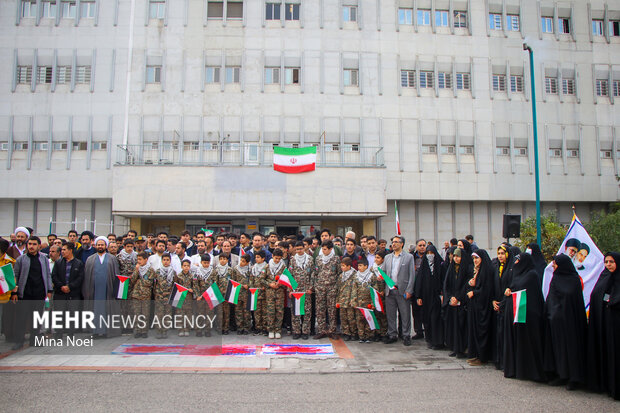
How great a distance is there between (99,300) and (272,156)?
17.2 metres

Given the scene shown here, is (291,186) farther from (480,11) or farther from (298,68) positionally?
(480,11)

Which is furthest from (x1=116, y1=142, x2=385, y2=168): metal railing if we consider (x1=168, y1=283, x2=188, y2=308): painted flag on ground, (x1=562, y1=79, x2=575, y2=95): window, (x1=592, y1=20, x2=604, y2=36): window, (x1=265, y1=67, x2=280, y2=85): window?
(x1=592, y1=20, x2=604, y2=36): window

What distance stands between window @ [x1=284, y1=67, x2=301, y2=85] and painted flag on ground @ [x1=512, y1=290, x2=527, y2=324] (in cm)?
2177

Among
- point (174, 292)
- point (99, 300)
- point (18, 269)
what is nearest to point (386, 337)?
point (174, 292)

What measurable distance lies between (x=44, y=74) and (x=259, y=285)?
23936mm

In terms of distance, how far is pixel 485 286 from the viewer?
7258 mm

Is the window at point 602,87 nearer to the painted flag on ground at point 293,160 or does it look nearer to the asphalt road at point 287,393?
the painted flag on ground at point 293,160

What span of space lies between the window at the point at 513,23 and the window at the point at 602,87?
6.40 metres

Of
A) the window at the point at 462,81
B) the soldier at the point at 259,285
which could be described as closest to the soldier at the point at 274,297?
the soldier at the point at 259,285

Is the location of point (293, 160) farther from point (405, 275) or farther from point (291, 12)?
point (405, 275)

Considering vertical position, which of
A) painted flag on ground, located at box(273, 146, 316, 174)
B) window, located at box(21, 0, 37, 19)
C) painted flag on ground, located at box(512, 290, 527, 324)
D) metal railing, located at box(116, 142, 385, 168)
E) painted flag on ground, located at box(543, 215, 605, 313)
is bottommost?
painted flag on ground, located at box(512, 290, 527, 324)

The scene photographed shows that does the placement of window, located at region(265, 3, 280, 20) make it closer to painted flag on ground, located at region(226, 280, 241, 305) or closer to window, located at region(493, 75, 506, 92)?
window, located at region(493, 75, 506, 92)

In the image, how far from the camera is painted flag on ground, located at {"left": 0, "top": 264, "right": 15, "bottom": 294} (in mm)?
7463

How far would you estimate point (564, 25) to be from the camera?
28.4m
